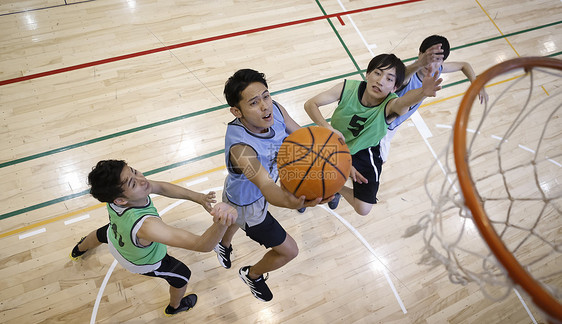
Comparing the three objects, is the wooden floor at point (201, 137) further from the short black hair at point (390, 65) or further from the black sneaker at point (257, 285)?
the short black hair at point (390, 65)

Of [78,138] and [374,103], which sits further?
[78,138]

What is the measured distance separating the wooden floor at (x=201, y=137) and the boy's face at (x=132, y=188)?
47.5 inches

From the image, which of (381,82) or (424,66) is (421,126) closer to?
(424,66)

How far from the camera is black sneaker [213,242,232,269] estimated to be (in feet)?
10.3

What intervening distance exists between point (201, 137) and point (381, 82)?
6.92ft

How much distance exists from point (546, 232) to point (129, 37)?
17.7ft

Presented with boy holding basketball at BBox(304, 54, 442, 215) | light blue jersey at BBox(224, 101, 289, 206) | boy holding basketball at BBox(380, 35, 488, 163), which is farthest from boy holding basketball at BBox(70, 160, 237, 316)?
boy holding basketball at BBox(380, 35, 488, 163)

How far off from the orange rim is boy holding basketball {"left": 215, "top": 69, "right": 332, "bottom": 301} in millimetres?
807

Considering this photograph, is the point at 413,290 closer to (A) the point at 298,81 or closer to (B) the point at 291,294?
(B) the point at 291,294

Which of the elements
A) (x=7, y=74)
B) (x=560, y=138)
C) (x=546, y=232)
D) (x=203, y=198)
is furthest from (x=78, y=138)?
(x=560, y=138)

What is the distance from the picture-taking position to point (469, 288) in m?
3.40

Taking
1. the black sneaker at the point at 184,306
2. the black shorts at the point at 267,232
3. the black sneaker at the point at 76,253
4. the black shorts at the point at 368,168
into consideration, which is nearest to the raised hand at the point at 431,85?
the black shorts at the point at 368,168

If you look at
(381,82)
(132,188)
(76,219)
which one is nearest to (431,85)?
(381,82)

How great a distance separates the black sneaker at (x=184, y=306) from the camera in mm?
2953
